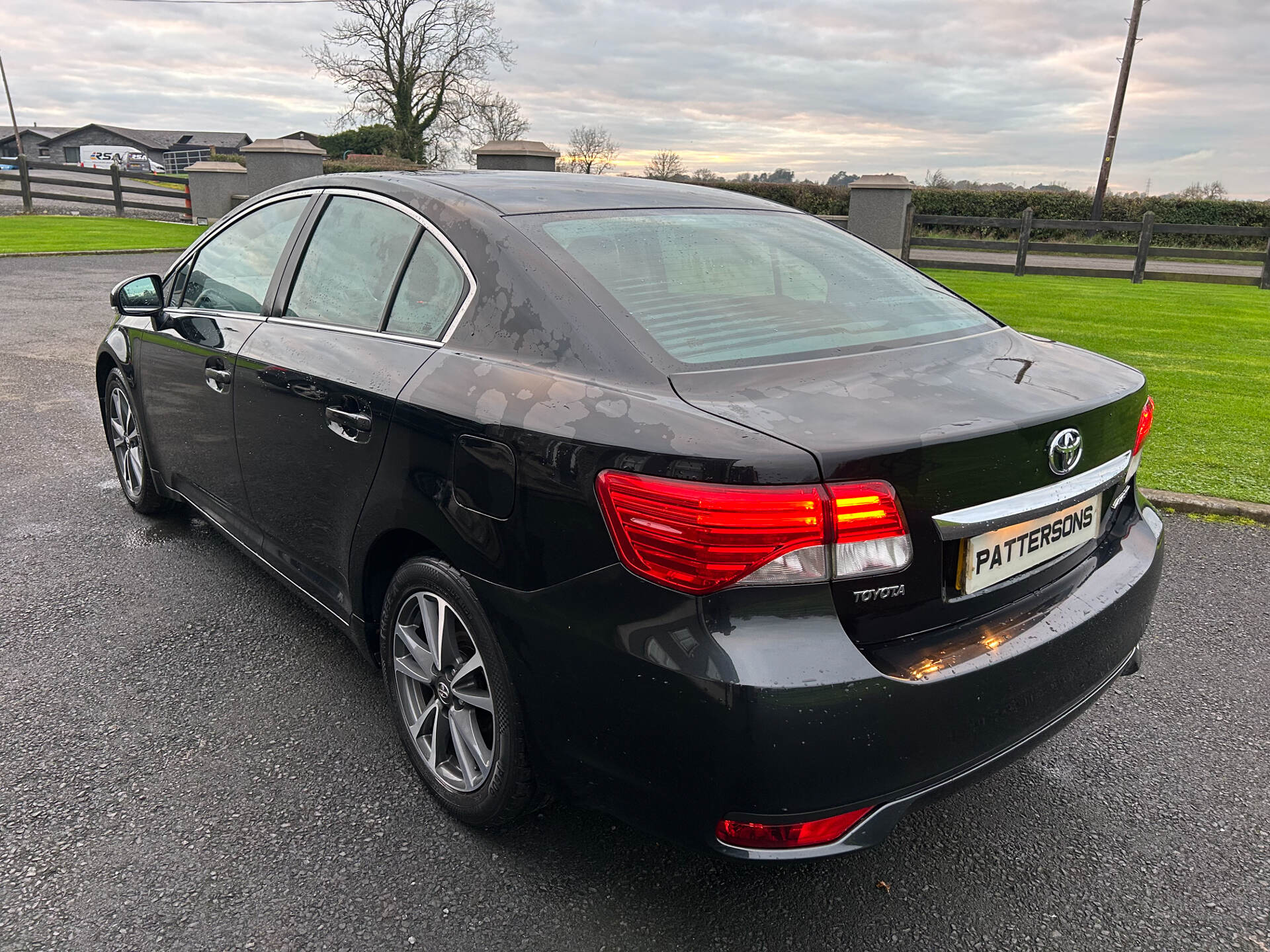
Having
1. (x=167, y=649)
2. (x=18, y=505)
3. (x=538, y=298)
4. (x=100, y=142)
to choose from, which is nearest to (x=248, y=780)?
(x=167, y=649)

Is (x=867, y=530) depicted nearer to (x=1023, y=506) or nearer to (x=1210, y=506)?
(x=1023, y=506)

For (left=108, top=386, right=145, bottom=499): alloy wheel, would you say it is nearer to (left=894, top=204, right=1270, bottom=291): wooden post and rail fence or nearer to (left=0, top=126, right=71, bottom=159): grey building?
(left=894, top=204, right=1270, bottom=291): wooden post and rail fence

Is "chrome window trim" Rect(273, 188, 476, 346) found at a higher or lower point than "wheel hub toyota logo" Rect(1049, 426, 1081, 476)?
higher

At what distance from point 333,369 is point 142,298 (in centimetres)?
167

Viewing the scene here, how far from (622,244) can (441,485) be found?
0.81 metres

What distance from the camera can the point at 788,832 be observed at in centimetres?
173

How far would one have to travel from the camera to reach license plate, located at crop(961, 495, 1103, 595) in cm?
184

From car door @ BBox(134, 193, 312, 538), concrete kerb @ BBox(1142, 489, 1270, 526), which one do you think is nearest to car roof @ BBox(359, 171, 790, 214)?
car door @ BBox(134, 193, 312, 538)

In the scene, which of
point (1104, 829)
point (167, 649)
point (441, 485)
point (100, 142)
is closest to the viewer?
point (441, 485)

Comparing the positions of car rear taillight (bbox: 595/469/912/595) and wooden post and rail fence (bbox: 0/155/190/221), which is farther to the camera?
wooden post and rail fence (bbox: 0/155/190/221)

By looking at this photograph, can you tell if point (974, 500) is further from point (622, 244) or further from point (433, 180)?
point (433, 180)

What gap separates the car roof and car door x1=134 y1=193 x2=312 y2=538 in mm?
653

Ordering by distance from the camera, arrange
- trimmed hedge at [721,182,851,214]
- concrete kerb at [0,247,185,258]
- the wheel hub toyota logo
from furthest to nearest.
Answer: trimmed hedge at [721,182,851,214], concrete kerb at [0,247,185,258], the wheel hub toyota logo

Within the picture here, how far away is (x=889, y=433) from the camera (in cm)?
172
